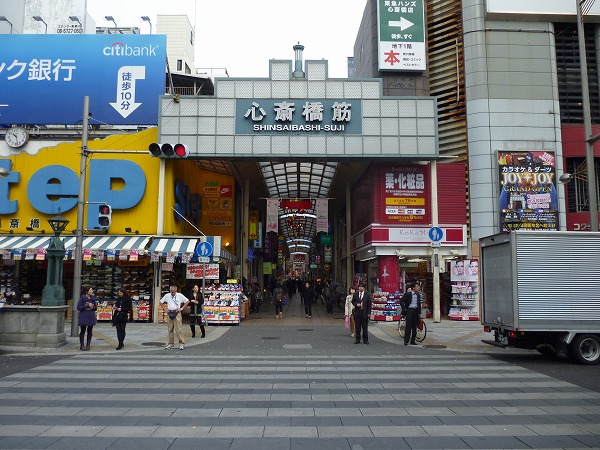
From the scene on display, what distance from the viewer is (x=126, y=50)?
25.4 m

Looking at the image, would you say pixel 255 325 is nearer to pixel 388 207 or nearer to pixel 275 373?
pixel 388 207

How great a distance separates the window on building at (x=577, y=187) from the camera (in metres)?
25.8

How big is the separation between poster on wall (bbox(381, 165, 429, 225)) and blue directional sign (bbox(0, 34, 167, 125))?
11525mm

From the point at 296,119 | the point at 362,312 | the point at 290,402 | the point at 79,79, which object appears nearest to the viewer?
the point at 290,402

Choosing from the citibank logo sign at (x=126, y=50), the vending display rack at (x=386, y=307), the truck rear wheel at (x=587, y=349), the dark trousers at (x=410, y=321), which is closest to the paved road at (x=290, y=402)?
the truck rear wheel at (x=587, y=349)

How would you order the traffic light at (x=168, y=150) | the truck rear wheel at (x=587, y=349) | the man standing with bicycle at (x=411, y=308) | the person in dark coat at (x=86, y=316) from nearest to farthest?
1. the truck rear wheel at (x=587, y=349)
2. the person in dark coat at (x=86, y=316)
3. the traffic light at (x=168, y=150)
4. the man standing with bicycle at (x=411, y=308)

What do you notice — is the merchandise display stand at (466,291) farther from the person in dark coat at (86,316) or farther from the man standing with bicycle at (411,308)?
the person in dark coat at (86,316)

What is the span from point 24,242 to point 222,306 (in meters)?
8.78

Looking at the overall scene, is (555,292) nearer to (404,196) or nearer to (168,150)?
(168,150)

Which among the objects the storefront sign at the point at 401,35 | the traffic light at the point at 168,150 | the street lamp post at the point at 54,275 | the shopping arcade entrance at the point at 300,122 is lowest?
the street lamp post at the point at 54,275

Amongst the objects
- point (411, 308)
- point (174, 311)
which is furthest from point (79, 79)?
point (411, 308)

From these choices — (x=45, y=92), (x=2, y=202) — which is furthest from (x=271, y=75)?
(x=2, y=202)

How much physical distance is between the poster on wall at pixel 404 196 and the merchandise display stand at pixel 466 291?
2708 mm

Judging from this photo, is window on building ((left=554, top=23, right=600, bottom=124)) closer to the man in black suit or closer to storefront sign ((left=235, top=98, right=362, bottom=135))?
storefront sign ((left=235, top=98, right=362, bottom=135))
